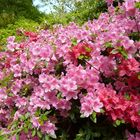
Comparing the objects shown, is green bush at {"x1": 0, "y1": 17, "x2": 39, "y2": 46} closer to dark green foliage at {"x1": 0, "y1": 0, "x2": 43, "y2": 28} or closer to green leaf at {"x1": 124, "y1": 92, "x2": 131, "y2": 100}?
dark green foliage at {"x1": 0, "y1": 0, "x2": 43, "y2": 28}

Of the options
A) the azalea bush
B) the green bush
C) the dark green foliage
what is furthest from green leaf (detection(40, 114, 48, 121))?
the dark green foliage

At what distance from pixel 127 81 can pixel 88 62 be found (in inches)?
11.9

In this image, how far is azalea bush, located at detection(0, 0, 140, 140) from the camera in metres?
2.93

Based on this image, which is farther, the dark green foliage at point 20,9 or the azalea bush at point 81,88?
the dark green foliage at point 20,9

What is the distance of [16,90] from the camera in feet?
10.8

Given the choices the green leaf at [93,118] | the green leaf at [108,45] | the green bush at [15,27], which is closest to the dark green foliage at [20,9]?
the green bush at [15,27]

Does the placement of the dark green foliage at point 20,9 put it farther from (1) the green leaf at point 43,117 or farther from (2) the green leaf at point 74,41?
(1) the green leaf at point 43,117

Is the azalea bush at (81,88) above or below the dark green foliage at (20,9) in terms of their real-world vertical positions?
below

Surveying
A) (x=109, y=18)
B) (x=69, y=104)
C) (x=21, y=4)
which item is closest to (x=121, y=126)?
(x=69, y=104)

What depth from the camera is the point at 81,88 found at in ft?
9.76

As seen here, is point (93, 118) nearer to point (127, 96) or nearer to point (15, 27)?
point (127, 96)

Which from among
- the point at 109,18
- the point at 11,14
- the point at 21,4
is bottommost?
the point at 109,18

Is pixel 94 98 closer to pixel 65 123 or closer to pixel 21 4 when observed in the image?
pixel 65 123

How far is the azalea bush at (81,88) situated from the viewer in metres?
2.93
